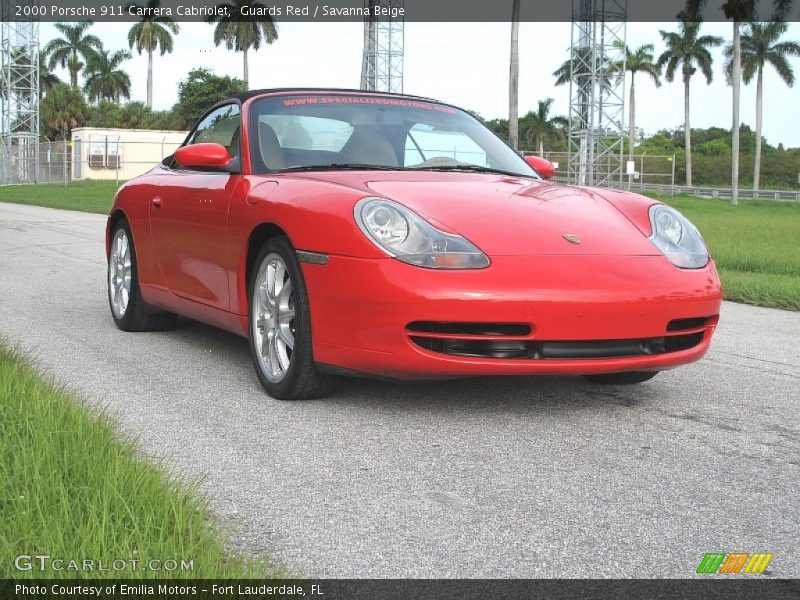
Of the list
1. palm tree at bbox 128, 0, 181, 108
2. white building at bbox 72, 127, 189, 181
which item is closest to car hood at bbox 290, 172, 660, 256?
white building at bbox 72, 127, 189, 181

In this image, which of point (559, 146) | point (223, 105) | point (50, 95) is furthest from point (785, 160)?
point (223, 105)

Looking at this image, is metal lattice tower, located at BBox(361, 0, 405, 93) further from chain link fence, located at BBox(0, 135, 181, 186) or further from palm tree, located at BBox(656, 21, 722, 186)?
palm tree, located at BBox(656, 21, 722, 186)

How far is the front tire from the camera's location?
13.6 feet

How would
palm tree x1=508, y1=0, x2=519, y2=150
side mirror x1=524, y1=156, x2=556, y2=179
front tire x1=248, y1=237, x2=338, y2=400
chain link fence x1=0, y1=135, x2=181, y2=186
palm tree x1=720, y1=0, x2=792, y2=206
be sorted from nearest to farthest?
1. front tire x1=248, y1=237, x2=338, y2=400
2. side mirror x1=524, y1=156, x2=556, y2=179
3. palm tree x1=508, y1=0, x2=519, y2=150
4. chain link fence x1=0, y1=135, x2=181, y2=186
5. palm tree x1=720, y1=0, x2=792, y2=206

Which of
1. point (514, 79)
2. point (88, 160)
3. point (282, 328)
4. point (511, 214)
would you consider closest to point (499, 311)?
point (511, 214)

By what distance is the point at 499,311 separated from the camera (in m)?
3.77

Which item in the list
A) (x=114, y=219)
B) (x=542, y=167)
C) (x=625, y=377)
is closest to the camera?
(x=625, y=377)

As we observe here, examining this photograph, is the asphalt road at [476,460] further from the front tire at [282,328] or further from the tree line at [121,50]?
the tree line at [121,50]

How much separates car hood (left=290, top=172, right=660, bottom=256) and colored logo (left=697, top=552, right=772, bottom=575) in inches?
63.2

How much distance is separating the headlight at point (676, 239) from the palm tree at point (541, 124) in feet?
284

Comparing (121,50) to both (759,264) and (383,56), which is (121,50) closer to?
(383,56)

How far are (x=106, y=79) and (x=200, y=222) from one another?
275 feet

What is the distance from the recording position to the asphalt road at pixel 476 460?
8.66 ft

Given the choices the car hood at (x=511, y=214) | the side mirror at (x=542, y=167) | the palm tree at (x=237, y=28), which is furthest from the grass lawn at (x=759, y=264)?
the palm tree at (x=237, y=28)
